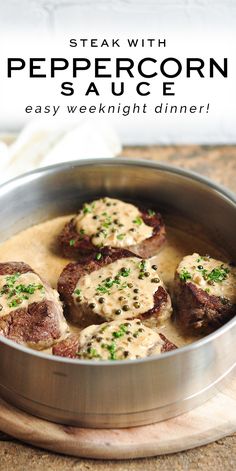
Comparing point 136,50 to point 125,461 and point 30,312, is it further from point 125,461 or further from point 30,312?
point 125,461

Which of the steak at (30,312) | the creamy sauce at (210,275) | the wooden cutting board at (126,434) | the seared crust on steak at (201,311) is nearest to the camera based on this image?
the wooden cutting board at (126,434)

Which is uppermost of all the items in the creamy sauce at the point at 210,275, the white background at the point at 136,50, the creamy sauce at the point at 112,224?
the white background at the point at 136,50

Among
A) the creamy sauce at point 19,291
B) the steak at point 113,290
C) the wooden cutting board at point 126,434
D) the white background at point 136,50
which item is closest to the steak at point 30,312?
the creamy sauce at point 19,291

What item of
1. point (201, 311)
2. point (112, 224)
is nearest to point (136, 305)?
point (201, 311)

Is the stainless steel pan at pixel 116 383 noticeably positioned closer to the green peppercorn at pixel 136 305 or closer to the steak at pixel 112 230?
the green peppercorn at pixel 136 305

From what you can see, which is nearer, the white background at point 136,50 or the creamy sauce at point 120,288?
the creamy sauce at point 120,288

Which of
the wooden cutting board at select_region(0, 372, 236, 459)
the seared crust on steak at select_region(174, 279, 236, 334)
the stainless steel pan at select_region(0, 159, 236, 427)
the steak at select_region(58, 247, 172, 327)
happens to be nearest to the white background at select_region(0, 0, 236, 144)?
the steak at select_region(58, 247, 172, 327)
